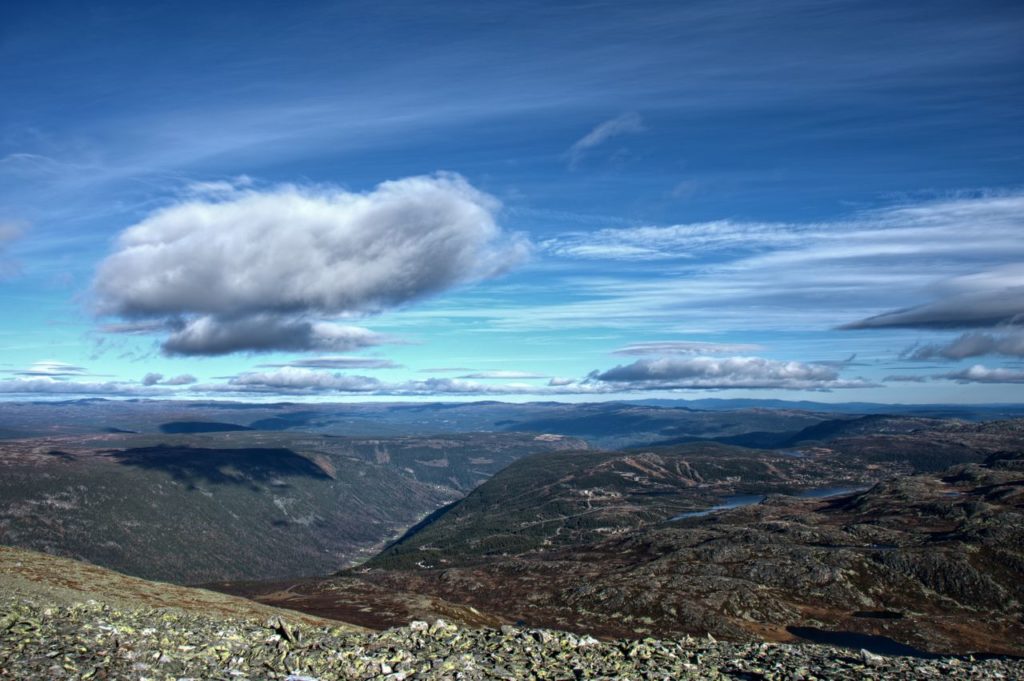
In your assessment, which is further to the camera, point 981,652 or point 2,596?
point 981,652

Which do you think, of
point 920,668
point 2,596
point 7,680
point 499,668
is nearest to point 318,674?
point 499,668

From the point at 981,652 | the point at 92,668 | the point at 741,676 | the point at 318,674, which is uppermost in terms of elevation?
the point at 92,668

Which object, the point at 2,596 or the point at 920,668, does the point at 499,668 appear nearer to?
the point at 920,668

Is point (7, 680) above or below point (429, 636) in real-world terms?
above

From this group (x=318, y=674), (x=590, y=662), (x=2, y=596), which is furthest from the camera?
(x=2, y=596)

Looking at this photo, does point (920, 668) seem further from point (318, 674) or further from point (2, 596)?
point (2, 596)

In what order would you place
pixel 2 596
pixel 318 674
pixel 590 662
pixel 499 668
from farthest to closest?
pixel 2 596 < pixel 590 662 < pixel 499 668 < pixel 318 674
